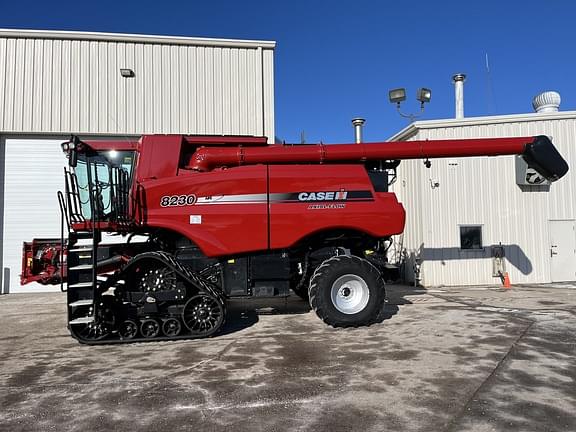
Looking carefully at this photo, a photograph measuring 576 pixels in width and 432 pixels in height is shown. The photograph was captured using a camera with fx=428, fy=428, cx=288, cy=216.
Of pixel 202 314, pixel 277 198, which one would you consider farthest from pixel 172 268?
pixel 277 198

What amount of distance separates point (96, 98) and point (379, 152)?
1027 cm

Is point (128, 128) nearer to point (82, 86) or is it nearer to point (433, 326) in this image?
point (82, 86)

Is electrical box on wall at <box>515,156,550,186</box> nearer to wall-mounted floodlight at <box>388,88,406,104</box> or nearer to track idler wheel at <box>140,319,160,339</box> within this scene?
wall-mounted floodlight at <box>388,88,406,104</box>

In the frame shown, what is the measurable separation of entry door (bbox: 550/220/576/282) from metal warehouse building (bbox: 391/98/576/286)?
0.10ft

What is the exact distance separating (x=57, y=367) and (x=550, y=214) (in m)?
14.1

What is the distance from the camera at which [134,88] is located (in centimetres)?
1398

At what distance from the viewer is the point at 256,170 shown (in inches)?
281

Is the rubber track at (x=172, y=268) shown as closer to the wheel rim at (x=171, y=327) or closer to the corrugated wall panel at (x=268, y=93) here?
the wheel rim at (x=171, y=327)

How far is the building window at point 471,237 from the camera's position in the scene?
13266 millimetres

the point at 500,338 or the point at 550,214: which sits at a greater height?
the point at 550,214

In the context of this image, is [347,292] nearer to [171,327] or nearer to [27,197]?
[171,327]

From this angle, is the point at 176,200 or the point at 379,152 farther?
the point at 379,152

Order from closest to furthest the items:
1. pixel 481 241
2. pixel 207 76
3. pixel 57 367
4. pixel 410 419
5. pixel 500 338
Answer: pixel 410 419 → pixel 57 367 → pixel 500 338 → pixel 481 241 → pixel 207 76

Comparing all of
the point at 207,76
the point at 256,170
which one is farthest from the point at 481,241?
the point at 207,76
